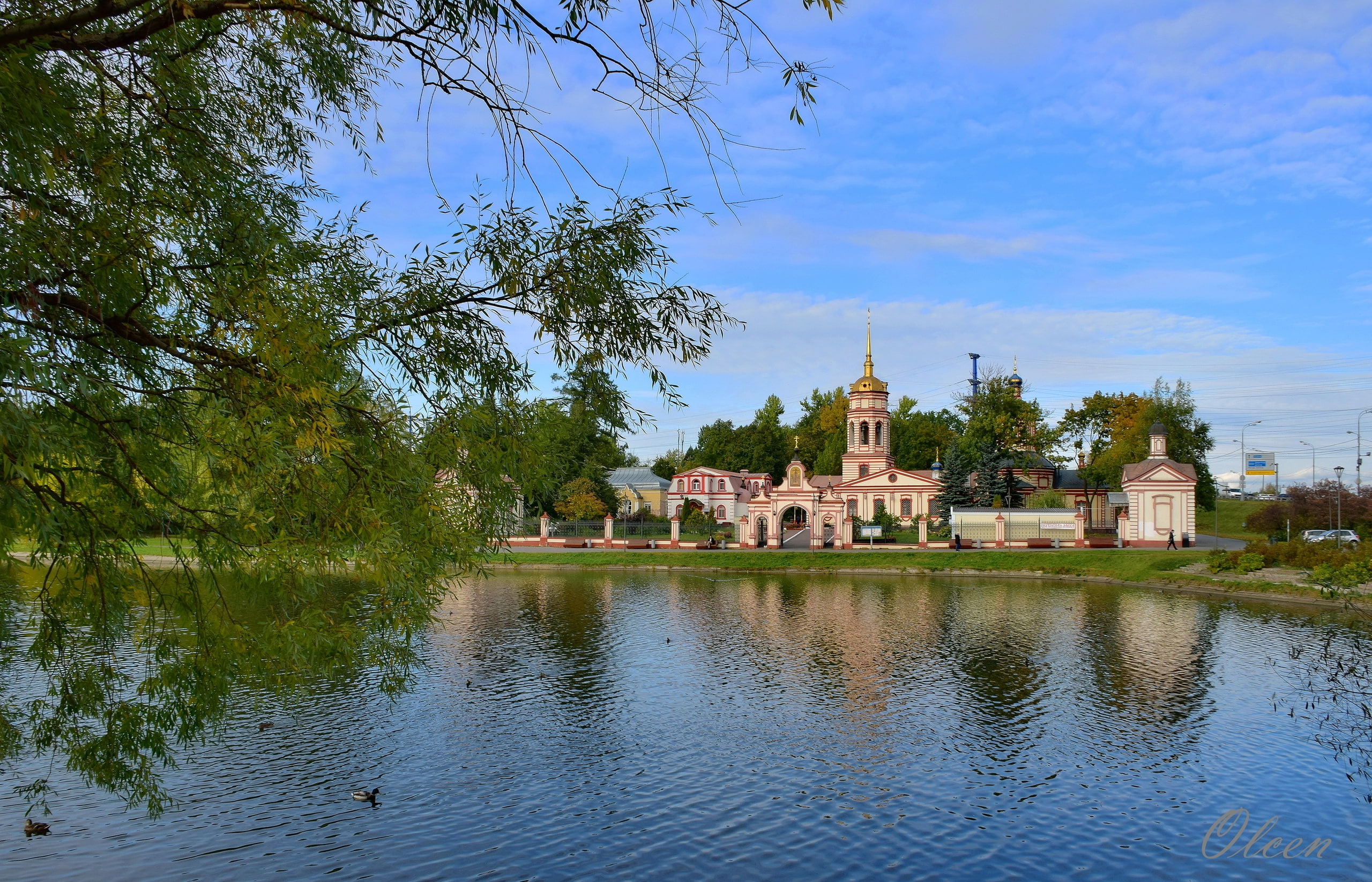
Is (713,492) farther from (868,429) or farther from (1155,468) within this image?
(1155,468)

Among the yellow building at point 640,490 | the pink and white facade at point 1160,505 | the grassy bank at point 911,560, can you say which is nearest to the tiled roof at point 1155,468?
the pink and white facade at point 1160,505

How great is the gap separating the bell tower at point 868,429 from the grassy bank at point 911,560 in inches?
1002

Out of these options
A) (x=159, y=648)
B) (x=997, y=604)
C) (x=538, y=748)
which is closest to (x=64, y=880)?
(x=159, y=648)

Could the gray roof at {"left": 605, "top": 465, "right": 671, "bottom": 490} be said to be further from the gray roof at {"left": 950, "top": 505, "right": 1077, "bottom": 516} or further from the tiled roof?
the tiled roof

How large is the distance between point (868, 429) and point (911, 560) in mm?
29633

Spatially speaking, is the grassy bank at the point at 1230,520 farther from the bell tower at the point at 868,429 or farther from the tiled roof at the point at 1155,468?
the bell tower at the point at 868,429

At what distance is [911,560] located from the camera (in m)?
47.4

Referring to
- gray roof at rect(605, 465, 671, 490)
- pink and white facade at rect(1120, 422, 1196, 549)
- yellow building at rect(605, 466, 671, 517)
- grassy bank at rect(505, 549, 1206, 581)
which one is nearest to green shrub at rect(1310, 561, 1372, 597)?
grassy bank at rect(505, 549, 1206, 581)

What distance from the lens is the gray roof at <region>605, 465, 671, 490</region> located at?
8712cm

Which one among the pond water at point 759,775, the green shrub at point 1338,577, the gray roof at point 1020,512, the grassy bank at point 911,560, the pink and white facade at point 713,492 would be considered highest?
the pink and white facade at point 713,492

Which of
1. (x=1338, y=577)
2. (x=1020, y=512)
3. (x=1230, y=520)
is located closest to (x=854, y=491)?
(x=1020, y=512)

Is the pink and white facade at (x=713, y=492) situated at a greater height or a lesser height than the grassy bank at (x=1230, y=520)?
greater

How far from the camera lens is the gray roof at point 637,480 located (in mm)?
87125

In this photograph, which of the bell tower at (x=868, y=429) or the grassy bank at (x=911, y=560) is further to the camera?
the bell tower at (x=868, y=429)
